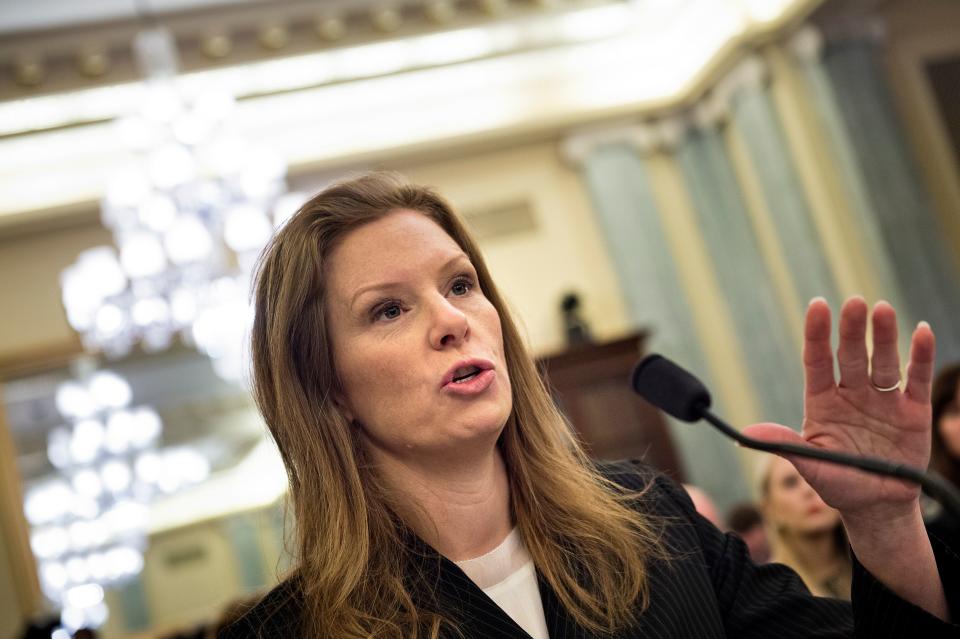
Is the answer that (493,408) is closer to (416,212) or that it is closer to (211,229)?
(416,212)

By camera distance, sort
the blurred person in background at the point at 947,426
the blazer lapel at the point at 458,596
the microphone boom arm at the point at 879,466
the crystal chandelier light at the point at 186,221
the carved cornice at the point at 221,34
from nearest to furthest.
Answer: the microphone boom arm at the point at 879,466
the blazer lapel at the point at 458,596
the blurred person in background at the point at 947,426
the crystal chandelier light at the point at 186,221
the carved cornice at the point at 221,34

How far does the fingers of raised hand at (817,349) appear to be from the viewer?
4.21ft

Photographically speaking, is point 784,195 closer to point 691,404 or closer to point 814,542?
point 814,542

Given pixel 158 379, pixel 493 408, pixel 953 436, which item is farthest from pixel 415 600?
pixel 158 379

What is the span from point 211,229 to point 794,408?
4501 mm

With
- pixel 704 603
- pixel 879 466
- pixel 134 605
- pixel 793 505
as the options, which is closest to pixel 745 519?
pixel 793 505

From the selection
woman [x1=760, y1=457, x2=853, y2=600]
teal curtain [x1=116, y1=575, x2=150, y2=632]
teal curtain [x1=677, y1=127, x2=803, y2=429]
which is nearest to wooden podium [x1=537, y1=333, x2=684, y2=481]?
teal curtain [x1=677, y1=127, x2=803, y2=429]

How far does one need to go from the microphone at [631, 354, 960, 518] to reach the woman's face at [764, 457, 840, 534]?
2.25 meters

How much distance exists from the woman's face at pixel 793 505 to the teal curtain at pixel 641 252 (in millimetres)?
4163

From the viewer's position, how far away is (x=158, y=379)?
7.57 m

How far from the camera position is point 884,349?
130 centimetres

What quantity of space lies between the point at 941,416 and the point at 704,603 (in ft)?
8.83

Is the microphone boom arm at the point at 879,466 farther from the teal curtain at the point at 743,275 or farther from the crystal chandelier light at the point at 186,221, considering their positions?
the teal curtain at the point at 743,275

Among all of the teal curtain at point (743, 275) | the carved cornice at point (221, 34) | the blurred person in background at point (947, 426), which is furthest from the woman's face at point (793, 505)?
the carved cornice at point (221, 34)
